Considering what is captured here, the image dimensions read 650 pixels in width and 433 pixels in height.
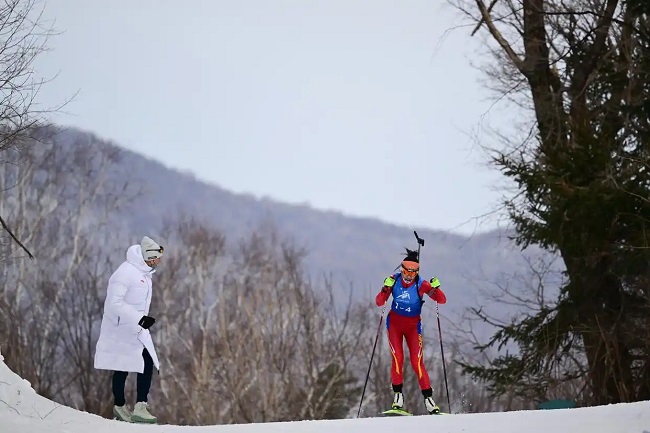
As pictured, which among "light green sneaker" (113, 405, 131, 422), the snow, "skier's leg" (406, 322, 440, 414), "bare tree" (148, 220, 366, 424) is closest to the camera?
the snow

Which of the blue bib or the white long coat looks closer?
the white long coat

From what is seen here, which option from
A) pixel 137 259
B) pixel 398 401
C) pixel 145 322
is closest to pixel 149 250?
pixel 137 259

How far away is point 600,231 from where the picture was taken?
1498cm

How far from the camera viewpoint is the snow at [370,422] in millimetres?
8359

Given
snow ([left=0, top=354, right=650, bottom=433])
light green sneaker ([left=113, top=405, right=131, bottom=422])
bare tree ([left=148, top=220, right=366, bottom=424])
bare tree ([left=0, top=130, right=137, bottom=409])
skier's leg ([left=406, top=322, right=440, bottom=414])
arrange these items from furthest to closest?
bare tree ([left=0, top=130, right=137, bottom=409]), bare tree ([left=148, top=220, right=366, bottom=424]), skier's leg ([left=406, top=322, right=440, bottom=414]), light green sneaker ([left=113, top=405, right=131, bottom=422]), snow ([left=0, top=354, right=650, bottom=433])

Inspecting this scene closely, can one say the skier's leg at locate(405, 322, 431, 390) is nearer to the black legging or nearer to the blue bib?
the blue bib

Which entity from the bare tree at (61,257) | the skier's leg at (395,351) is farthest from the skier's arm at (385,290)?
the bare tree at (61,257)

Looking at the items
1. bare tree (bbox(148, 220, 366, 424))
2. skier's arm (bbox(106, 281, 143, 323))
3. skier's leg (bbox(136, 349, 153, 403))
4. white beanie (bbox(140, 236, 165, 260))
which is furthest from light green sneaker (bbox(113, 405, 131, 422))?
bare tree (bbox(148, 220, 366, 424))

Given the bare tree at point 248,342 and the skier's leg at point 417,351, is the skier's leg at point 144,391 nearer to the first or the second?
the skier's leg at point 417,351

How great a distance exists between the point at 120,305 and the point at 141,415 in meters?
1.16

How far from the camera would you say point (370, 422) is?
9.58 metres

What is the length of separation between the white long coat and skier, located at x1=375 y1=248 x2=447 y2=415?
100 inches

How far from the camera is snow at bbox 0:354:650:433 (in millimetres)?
8359

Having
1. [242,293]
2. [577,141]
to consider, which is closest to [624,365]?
[577,141]
